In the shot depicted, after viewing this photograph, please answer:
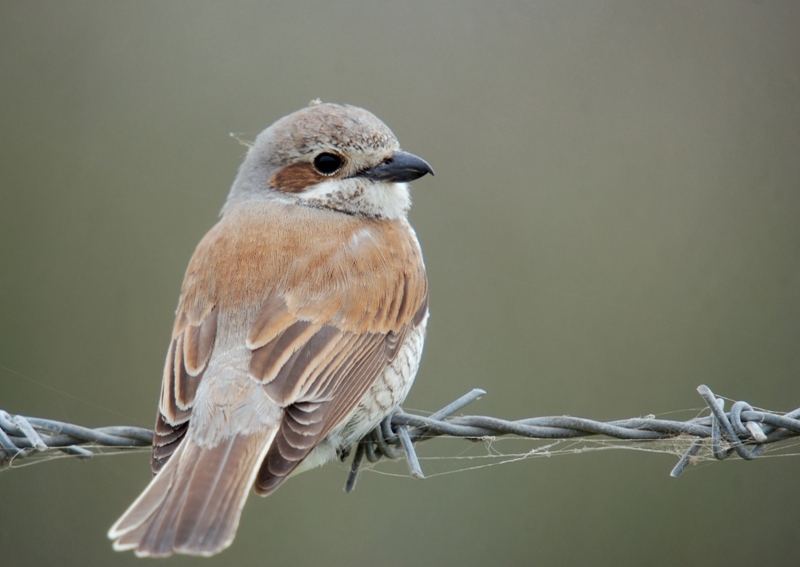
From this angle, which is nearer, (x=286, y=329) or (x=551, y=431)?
(x=551, y=431)

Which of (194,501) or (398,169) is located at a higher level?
(398,169)

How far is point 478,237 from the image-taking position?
20.7 ft

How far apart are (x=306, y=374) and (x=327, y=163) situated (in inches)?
50.0

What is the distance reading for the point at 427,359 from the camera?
610cm

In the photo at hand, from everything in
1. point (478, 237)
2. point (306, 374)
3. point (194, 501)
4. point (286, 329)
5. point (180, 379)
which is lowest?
point (194, 501)

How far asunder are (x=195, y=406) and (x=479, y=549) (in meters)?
3.17

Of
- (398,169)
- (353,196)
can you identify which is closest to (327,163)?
(353,196)

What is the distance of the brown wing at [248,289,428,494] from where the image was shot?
285 cm

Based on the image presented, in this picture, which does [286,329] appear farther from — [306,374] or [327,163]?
[327,163]

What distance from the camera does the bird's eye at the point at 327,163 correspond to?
395cm

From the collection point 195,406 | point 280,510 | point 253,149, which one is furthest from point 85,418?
point 195,406

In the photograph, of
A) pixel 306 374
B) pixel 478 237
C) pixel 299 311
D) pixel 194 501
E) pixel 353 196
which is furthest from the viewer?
pixel 478 237

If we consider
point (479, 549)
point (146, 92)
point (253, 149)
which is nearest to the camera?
point (253, 149)

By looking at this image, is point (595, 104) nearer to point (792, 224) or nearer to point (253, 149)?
point (792, 224)
